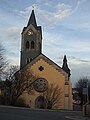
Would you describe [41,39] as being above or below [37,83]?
above

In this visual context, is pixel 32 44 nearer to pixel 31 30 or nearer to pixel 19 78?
pixel 31 30

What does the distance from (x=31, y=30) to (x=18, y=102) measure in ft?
97.4

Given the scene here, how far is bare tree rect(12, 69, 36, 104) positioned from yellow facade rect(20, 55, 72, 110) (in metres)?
1.40

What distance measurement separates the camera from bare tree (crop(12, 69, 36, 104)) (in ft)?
207

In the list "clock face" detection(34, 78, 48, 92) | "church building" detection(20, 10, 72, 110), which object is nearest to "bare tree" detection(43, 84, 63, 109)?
"church building" detection(20, 10, 72, 110)

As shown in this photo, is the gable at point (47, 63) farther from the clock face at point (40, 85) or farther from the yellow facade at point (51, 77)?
the clock face at point (40, 85)

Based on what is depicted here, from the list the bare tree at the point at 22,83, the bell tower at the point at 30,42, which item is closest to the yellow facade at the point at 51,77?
the bare tree at the point at 22,83

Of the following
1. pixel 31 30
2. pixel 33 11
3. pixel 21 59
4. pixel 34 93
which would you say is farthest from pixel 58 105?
pixel 33 11

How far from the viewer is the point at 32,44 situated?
86.0 m

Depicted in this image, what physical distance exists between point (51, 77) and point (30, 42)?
72.3 ft

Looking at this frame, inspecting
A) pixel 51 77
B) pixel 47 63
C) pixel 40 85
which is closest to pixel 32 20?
pixel 47 63

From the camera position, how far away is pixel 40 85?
66312mm

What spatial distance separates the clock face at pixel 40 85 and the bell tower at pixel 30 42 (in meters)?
16.3

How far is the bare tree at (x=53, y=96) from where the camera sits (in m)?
64.4
